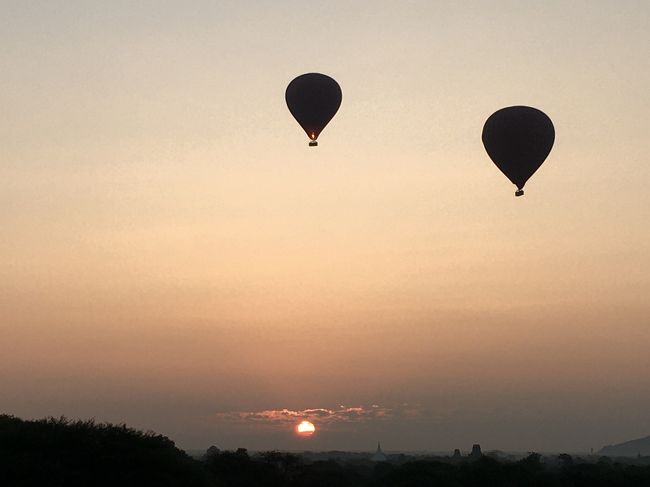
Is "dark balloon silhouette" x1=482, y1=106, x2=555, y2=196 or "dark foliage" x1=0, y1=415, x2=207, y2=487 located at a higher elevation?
"dark balloon silhouette" x1=482, y1=106, x2=555, y2=196

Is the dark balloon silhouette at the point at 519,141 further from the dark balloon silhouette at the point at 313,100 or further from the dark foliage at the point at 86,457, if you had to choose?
the dark foliage at the point at 86,457

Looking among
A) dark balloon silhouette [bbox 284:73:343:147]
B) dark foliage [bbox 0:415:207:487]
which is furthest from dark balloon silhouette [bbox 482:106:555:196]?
dark foliage [bbox 0:415:207:487]

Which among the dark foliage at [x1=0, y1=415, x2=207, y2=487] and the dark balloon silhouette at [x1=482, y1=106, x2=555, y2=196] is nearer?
the dark foliage at [x1=0, y1=415, x2=207, y2=487]

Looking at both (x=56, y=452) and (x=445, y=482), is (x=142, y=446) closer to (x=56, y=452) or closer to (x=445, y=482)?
(x=56, y=452)

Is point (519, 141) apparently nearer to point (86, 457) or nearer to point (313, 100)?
point (313, 100)

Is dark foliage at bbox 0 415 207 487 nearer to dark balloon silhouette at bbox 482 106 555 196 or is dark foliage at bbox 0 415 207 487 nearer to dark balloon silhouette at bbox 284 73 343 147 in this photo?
dark balloon silhouette at bbox 284 73 343 147
